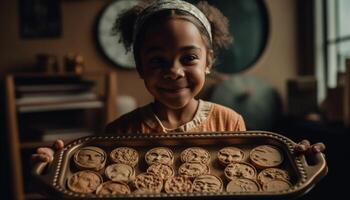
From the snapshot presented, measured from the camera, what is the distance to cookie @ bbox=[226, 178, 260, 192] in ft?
2.11

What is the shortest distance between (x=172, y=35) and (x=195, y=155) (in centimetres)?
20

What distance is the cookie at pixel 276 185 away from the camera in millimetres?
637

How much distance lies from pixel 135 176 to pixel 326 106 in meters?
1.56

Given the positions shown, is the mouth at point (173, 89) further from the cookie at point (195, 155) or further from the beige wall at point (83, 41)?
the beige wall at point (83, 41)

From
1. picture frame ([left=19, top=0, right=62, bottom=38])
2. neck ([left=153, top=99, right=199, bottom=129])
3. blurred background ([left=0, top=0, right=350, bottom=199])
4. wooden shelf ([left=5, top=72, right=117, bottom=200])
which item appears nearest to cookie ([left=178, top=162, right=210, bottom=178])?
neck ([left=153, top=99, right=199, bottom=129])

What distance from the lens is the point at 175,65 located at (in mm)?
718

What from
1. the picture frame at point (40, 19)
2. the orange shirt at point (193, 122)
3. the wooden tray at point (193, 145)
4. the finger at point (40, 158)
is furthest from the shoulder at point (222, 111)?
the picture frame at point (40, 19)

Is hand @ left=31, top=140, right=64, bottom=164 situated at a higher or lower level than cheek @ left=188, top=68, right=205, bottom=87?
lower

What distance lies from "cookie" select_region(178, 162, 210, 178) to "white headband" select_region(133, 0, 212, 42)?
250mm

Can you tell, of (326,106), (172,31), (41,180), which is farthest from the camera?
(326,106)

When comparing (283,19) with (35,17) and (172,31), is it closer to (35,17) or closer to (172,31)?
(35,17)

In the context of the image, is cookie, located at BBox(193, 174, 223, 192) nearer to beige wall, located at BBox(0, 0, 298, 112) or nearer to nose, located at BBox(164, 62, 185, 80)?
nose, located at BBox(164, 62, 185, 80)

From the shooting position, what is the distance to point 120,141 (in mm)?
714

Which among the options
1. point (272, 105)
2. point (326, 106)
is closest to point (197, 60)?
point (326, 106)
